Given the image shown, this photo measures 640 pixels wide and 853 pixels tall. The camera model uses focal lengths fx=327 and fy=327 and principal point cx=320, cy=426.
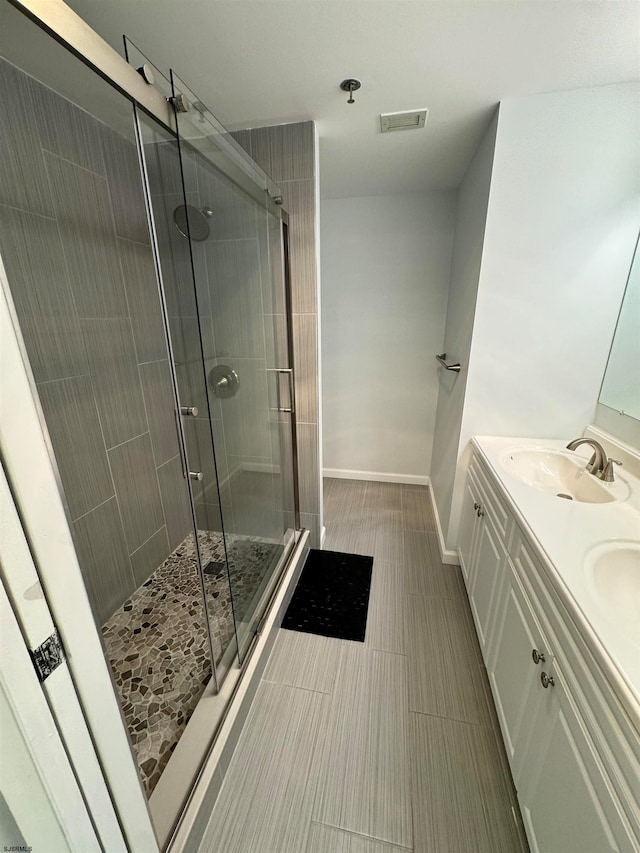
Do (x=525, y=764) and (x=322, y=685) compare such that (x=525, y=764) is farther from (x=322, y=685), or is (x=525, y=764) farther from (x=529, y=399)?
(x=529, y=399)

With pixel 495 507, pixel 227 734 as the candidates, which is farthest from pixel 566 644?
pixel 227 734

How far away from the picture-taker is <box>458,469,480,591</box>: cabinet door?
168 cm

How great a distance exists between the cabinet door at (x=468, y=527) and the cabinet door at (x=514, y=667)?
0.45 meters

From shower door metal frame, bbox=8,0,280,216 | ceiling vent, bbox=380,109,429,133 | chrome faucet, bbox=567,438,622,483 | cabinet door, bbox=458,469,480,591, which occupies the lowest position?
cabinet door, bbox=458,469,480,591

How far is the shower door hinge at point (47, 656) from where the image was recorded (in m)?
0.44

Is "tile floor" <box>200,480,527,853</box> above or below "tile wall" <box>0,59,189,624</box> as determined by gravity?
below

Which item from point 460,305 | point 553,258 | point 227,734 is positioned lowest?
point 227,734

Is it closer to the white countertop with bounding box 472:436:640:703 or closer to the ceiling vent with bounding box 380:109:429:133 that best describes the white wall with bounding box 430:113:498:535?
the ceiling vent with bounding box 380:109:429:133

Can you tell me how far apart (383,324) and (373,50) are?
5.55 ft

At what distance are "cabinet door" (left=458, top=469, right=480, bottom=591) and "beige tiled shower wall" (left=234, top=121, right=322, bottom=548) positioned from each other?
34.7 inches

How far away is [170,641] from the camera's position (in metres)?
1.56

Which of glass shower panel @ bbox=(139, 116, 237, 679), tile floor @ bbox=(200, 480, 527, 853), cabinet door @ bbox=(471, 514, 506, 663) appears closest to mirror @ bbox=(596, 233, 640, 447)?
cabinet door @ bbox=(471, 514, 506, 663)

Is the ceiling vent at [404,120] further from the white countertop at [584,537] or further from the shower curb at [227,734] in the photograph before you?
the shower curb at [227,734]

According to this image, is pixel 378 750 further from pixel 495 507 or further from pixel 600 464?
pixel 600 464
